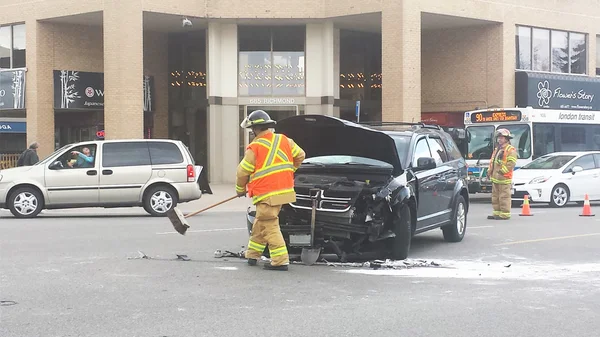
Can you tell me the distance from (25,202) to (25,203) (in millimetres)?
21

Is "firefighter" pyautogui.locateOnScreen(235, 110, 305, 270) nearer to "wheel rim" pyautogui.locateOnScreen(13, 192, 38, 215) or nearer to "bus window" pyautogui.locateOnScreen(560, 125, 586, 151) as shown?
"wheel rim" pyautogui.locateOnScreen(13, 192, 38, 215)

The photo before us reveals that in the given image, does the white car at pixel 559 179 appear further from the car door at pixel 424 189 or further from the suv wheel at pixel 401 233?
the suv wheel at pixel 401 233

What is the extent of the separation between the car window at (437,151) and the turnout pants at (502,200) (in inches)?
159

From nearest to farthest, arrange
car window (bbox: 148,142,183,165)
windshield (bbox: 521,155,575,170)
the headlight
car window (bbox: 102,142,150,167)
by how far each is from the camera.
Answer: car window (bbox: 102,142,150,167)
car window (bbox: 148,142,183,165)
the headlight
windshield (bbox: 521,155,575,170)

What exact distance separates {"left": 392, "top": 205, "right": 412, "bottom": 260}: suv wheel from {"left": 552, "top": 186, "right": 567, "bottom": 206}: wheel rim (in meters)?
11.6

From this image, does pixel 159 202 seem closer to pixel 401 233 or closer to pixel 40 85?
pixel 401 233

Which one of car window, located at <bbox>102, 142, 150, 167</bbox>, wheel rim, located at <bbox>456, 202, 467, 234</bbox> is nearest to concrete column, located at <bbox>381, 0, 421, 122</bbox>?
car window, located at <bbox>102, 142, 150, 167</bbox>

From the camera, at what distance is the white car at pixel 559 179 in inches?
781

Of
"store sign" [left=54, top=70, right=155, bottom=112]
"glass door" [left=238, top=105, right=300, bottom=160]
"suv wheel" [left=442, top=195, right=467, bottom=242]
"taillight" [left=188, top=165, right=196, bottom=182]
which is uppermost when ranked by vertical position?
"store sign" [left=54, top=70, right=155, bottom=112]

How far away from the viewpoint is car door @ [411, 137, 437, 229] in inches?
407

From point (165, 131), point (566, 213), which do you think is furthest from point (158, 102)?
point (566, 213)

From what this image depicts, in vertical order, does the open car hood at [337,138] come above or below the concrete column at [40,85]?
below

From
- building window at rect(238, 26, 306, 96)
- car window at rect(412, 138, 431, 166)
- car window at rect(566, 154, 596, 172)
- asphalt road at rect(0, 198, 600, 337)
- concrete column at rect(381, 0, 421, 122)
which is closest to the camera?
asphalt road at rect(0, 198, 600, 337)

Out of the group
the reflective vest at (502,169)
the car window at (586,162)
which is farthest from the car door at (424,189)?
the car window at (586,162)
